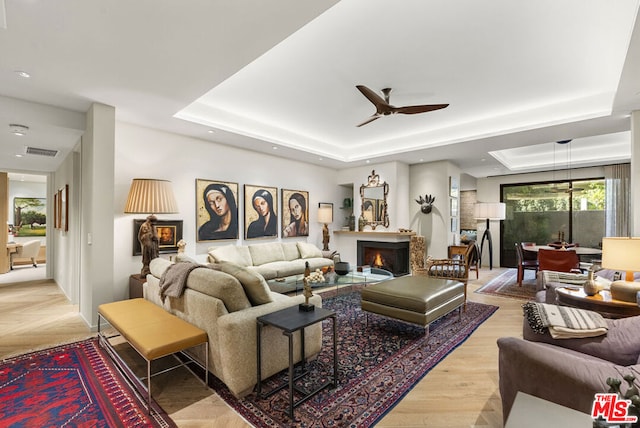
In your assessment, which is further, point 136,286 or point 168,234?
point 168,234

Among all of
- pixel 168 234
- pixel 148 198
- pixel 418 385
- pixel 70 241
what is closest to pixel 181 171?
pixel 168 234

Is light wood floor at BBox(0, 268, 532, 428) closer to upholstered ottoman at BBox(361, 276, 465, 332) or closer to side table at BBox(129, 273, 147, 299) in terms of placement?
upholstered ottoman at BBox(361, 276, 465, 332)

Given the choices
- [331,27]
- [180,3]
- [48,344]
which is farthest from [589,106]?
[48,344]

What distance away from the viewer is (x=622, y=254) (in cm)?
226

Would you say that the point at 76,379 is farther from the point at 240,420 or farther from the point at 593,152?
the point at 593,152

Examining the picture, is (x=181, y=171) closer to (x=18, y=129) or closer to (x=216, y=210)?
(x=216, y=210)

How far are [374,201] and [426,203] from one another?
1157 millimetres

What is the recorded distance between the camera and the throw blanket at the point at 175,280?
2.62 meters

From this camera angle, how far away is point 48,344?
3117mm

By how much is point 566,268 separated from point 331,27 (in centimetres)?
497

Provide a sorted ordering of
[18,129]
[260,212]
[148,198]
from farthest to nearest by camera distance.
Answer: [260,212] < [148,198] < [18,129]

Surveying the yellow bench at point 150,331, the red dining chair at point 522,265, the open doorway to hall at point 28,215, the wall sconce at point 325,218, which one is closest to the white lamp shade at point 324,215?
the wall sconce at point 325,218

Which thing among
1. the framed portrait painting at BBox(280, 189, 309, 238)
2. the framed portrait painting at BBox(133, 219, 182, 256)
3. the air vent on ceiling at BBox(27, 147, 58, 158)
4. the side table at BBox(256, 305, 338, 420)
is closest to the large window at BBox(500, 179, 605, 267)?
the framed portrait painting at BBox(280, 189, 309, 238)

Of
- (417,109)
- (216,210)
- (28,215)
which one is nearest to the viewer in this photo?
(417,109)
